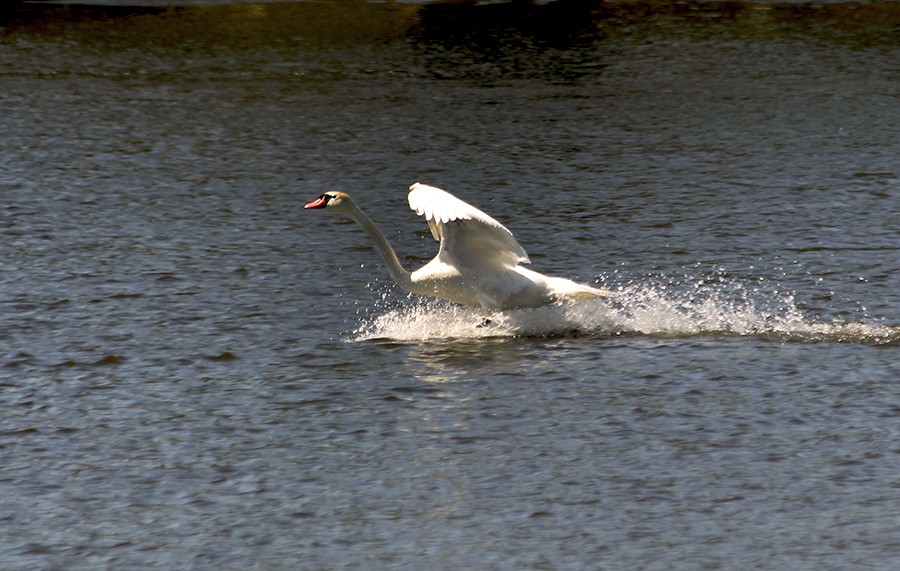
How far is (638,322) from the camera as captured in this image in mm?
13938

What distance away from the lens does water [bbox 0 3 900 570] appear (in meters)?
9.57

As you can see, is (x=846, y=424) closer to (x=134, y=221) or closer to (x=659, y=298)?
(x=659, y=298)

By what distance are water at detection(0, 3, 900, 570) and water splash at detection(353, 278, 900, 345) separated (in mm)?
37

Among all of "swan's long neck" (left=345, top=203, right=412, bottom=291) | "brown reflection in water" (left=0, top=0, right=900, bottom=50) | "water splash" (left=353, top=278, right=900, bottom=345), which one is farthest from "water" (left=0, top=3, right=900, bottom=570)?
"brown reflection in water" (left=0, top=0, right=900, bottom=50)

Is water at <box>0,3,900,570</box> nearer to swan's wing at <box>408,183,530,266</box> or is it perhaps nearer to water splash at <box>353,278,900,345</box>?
water splash at <box>353,278,900,345</box>

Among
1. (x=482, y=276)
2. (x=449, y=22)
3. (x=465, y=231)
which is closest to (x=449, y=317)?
(x=482, y=276)

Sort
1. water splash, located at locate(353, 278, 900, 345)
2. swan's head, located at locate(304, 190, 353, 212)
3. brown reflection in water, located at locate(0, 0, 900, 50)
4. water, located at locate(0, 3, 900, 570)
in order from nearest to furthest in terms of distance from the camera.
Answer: water, located at locate(0, 3, 900, 570)
water splash, located at locate(353, 278, 900, 345)
swan's head, located at locate(304, 190, 353, 212)
brown reflection in water, located at locate(0, 0, 900, 50)

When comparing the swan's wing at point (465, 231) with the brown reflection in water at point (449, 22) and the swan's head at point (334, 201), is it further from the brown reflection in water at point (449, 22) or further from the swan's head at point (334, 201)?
the brown reflection in water at point (449, 22)

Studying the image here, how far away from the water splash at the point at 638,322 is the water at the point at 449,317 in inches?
1.4

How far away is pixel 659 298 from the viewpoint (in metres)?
14.9

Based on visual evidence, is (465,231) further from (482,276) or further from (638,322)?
(638,322)

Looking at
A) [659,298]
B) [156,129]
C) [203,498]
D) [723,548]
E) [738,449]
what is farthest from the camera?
[156,129]

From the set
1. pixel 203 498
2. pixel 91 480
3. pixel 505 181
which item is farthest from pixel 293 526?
pixel 505 181

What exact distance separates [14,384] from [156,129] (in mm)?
11918
